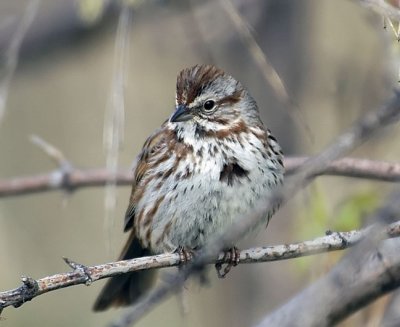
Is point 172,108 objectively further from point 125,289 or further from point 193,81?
point 193,81

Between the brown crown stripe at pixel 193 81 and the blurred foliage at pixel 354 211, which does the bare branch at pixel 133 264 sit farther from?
the brown crown stripe at pixel 193 81

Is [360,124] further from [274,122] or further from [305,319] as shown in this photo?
[274,122]

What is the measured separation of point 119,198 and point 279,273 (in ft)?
9.78

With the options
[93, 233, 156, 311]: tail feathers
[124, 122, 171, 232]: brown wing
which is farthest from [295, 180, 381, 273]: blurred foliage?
[93, 233, 156, 311]: tail feathers

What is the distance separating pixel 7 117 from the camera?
990 cm

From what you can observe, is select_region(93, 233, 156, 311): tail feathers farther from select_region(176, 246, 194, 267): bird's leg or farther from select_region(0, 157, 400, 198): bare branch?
select_region(176, 246, 194, 267): bird's leg

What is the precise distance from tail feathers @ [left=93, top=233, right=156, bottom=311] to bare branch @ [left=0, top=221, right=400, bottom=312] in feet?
4.42

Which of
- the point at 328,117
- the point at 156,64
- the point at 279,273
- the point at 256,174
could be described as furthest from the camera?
the point at 156,64

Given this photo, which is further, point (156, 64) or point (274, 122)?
point (156, 64)

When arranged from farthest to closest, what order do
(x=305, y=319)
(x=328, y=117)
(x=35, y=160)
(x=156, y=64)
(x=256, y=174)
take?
(x=35, y=160) → (x=156, y=64) → (x=328, y=117) → (x=256, y=174) → (x=305, y=319)

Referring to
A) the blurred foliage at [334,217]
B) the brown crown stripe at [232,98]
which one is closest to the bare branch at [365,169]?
the blurred foliage at [334,217]


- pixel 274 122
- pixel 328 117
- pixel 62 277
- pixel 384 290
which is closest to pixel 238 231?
pixel 62 277

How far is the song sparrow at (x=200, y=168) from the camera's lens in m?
4.46

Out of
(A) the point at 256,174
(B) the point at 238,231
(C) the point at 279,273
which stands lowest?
(B) the point at 238,231
